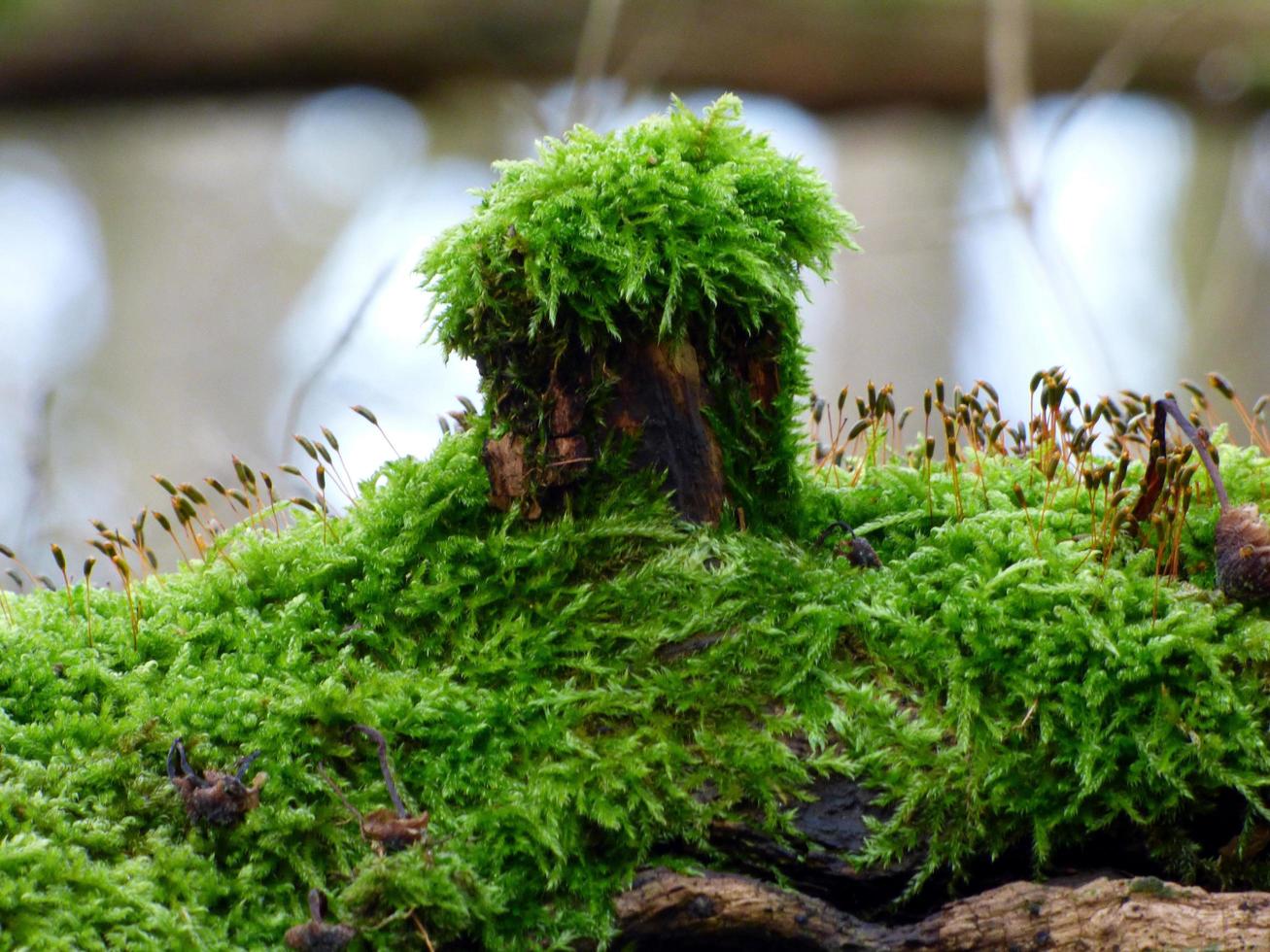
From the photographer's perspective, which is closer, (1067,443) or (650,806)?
(650,806)

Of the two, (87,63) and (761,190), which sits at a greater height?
(87,63)

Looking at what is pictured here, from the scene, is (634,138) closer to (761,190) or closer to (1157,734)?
(761,190)

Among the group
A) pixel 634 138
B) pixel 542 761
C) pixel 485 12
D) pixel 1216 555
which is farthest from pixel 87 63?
pixel 1216 555

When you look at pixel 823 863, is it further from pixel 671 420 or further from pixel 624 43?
pixel 624 43

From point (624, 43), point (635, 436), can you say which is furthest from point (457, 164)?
point (635, 436)

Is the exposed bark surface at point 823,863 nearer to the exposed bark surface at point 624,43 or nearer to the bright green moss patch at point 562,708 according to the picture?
the bright green moss patch at point 562,708

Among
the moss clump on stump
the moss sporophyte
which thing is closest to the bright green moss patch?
the moss sporophyte

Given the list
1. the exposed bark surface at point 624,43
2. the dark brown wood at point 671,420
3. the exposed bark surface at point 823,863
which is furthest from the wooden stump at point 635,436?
the exposed bark surface at point 624,43
